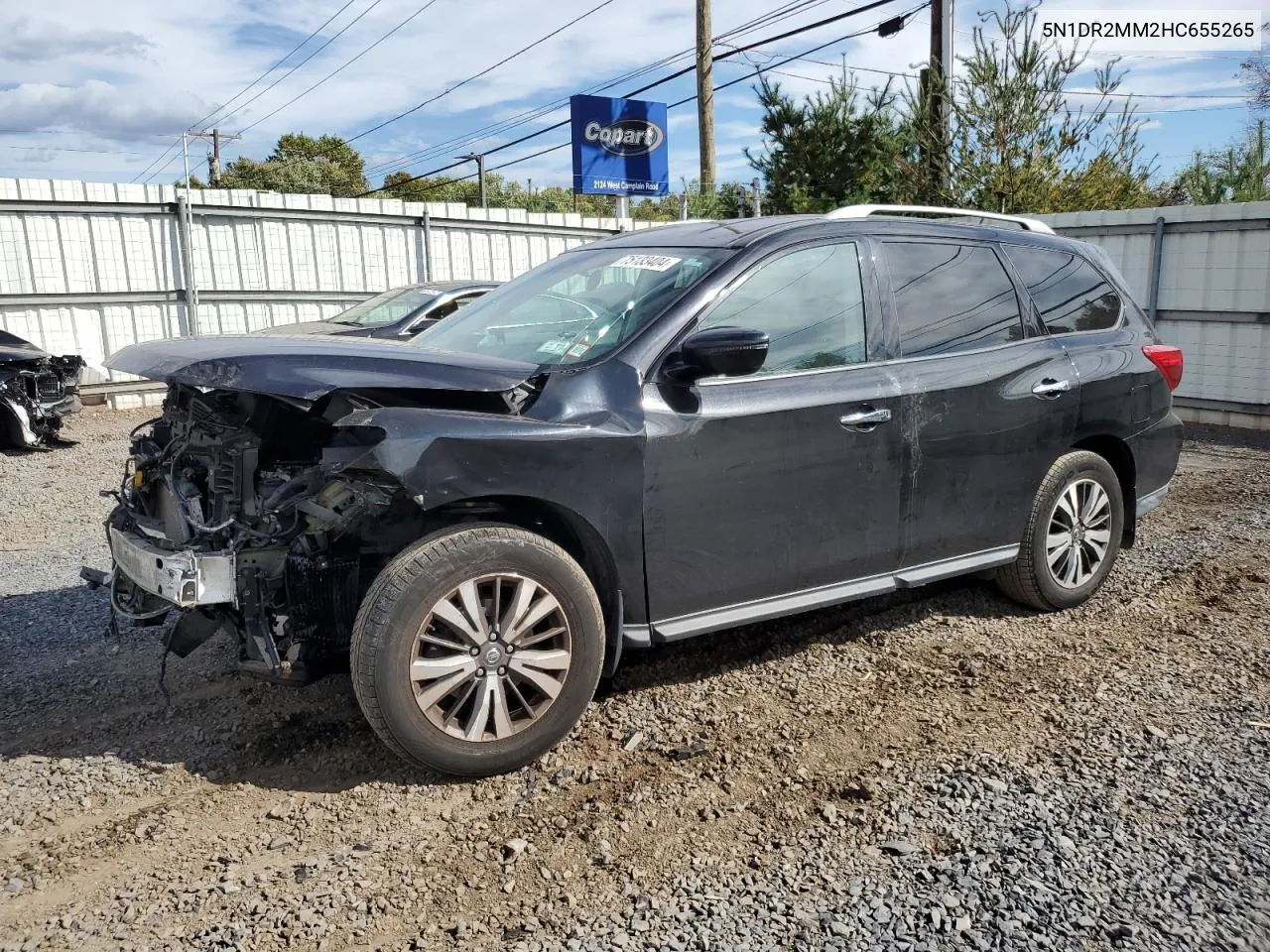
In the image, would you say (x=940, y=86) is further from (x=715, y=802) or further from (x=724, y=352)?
(x=715, y=802)

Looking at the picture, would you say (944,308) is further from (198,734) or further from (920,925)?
(198,734)

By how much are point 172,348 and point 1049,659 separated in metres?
3.78

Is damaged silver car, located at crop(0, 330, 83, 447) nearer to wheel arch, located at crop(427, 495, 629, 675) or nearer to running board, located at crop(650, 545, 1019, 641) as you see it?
wheel arch, located at crop(427, 495, 629, 675)

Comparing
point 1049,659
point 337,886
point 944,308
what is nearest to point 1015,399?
point 944,308

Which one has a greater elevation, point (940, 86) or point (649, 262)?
point (940, 86)

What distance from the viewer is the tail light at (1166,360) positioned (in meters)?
5.07

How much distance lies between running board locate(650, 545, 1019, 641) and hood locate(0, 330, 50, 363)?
888cm

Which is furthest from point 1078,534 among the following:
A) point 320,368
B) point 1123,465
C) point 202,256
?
point 202,256

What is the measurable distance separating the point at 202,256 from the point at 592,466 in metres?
12.8

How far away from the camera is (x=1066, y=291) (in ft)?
16.1

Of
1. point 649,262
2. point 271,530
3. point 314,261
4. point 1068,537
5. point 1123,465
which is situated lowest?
point 1068,537

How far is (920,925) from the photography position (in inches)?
99.7

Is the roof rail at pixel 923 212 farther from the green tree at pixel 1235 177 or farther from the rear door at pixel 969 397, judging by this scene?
the green tree at pixel 1235 177

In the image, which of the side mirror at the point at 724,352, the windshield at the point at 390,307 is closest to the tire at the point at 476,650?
the side mirror at the point at 724,352
